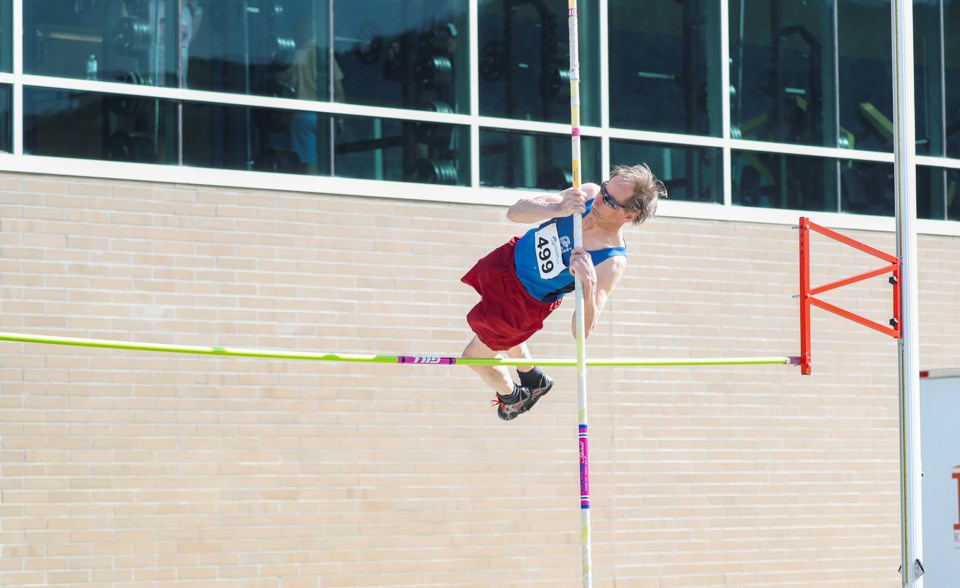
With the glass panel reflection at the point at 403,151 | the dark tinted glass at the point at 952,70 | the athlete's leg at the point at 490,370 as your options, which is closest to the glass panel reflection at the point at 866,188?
the dark tinted glass at the point at 952,70

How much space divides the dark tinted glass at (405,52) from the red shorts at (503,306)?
273 centimetres

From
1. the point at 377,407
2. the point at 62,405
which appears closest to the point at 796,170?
the point at 377,407

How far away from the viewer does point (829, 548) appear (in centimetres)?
1141

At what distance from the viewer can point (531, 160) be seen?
1055 cm

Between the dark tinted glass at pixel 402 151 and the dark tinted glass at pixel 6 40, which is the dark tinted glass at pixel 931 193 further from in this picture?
the dark tinted glass at pixel 6 40

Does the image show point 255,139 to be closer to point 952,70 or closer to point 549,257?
point 549,257

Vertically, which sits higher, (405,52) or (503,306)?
(405,52)

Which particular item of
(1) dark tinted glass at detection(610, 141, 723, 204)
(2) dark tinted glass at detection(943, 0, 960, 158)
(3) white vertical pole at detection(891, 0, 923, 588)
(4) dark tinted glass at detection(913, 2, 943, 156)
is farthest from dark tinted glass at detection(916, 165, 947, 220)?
(3) white vertical pole at detection(891, 0, 923, 588)

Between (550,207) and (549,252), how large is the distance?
431mm

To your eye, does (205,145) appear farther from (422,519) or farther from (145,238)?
(422,519)

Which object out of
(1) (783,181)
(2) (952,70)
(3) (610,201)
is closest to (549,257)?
(3) (610,201)

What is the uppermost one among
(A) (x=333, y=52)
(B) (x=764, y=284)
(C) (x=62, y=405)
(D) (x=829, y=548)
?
(A) (x=333, y=52)

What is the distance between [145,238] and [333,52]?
203 cm

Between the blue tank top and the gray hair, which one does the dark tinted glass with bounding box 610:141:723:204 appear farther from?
the gray hair
